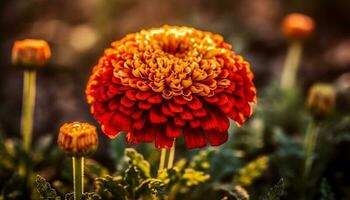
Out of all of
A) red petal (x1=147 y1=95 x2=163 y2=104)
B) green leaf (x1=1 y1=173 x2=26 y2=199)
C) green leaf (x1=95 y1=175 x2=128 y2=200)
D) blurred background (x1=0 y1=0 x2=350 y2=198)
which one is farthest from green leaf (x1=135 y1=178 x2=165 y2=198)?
blurred background (x1=0 y1=0 x2=350 y2=198)

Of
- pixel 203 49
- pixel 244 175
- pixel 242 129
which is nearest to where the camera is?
pixel 203 49

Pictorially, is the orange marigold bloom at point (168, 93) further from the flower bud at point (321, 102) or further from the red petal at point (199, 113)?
the flower bud at point (321, 102)

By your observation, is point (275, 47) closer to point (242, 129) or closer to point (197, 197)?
point (242, 129)

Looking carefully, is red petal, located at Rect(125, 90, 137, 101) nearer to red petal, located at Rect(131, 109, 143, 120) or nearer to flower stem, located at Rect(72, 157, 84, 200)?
red petal, located at Rect(131, 109, 143, 120)

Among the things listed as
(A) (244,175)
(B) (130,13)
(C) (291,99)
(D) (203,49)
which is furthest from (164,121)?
(B) (130,13)

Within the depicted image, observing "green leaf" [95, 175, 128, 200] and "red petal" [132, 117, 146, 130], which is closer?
"red petal" [132, 117, 146, 130]

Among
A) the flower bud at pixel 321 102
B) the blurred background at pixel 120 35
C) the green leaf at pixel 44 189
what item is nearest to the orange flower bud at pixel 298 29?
the blurred background at pixel 120 35

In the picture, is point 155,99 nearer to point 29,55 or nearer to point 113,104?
point 113,104
